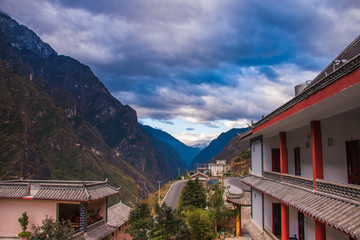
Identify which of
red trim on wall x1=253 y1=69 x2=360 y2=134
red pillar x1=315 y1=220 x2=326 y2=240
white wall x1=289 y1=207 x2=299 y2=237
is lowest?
white wall x1=289 y1=207 x2=299 y2=237

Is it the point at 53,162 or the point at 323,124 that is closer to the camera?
the point at 323,124

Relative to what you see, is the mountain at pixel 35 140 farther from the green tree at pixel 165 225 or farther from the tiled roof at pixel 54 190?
the green tree at pixel 165 225

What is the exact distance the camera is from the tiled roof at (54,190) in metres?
16.9

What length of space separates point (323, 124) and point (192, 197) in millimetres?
19667

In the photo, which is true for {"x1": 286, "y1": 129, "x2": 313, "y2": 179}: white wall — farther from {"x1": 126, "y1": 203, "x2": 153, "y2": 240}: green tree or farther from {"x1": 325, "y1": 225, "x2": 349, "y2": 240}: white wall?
{"x1": 126, "y1": 203, "x2": 153, "y2": 240}: green tree

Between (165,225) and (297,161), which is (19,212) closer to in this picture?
(165,225)

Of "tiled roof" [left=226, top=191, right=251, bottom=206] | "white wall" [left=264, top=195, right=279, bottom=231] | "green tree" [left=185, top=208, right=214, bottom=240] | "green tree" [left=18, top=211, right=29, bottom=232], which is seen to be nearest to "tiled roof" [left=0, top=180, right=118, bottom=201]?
"green tree" [left=18, top=211, right=29, bottom=232]

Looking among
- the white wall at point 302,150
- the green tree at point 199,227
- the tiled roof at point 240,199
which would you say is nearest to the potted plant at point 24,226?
the green tree at point 199,227

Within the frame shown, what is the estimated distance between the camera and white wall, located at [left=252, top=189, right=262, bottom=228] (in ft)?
56.9

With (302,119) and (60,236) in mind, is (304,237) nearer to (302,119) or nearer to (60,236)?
(302,119)

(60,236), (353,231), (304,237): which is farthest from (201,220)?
(353,231)

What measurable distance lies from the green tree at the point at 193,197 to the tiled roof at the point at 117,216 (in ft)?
20.0

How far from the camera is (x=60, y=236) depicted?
13234 mm

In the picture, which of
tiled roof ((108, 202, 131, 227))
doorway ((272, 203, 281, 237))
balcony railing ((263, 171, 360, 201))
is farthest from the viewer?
tiled roof ((108, 202, 131, 227))
